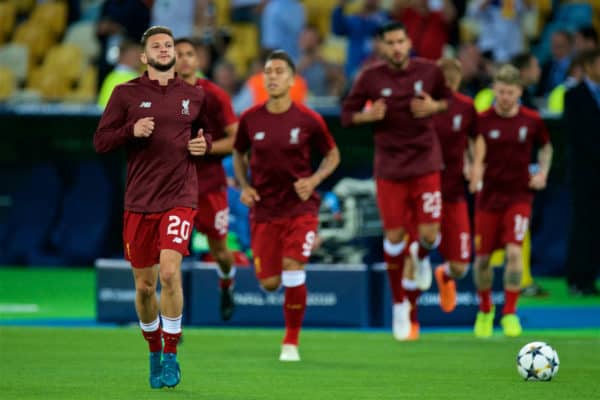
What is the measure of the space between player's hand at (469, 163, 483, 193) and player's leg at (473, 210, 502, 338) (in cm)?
46

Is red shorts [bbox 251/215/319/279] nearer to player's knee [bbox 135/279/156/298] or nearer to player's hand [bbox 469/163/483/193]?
player's hand [bbox 469/163/483/193]

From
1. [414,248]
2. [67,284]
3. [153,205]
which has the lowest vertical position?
[67,284]

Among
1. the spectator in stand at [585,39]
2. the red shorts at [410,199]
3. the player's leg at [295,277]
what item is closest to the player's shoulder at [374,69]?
the red shorts at [410,199]

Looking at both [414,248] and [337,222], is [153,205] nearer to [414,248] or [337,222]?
[414,248]

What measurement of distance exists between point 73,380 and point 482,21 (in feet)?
44.8

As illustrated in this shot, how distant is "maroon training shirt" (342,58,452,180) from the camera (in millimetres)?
14156

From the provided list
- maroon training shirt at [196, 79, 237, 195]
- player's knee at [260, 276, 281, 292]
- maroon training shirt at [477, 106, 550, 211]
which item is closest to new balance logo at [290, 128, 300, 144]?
maroon training shirt at [196, 79, 237, 195]

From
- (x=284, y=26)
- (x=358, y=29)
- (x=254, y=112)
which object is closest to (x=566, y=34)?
(x=358, y=29)

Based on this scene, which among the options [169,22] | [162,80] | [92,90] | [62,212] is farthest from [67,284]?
[162,80]

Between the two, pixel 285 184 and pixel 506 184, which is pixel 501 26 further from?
pixel 285 184

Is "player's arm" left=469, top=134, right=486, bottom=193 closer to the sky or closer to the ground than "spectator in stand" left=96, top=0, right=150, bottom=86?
closer to the ground

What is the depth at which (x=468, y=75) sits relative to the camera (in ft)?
64.1

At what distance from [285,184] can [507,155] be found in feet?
10.1

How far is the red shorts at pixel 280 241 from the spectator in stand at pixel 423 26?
357 inches
